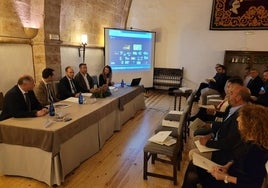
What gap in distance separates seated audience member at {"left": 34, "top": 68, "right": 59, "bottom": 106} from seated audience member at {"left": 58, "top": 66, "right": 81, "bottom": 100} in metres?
0.23

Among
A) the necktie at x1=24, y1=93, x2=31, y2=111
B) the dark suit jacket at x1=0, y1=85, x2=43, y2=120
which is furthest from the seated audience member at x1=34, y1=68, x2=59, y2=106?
the dark suit jacket at x1=0, y1=85, x2=43, y2=120

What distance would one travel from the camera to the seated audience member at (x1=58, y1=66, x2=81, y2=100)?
4.30 meters

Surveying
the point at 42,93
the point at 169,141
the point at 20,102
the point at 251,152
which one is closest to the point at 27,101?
the point at 20,102

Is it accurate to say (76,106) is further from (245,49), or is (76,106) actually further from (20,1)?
(245,49)

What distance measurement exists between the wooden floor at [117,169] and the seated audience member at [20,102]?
0.82 metres

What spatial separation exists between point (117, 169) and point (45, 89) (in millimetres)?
2043

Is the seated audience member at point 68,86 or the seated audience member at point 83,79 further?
the seated audience member at point 83,79

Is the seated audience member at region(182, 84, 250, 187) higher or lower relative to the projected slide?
lower

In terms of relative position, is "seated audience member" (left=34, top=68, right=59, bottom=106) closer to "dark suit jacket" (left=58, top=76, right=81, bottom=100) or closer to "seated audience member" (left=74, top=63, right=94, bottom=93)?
"dark suit jacket" (left=58, top=76, right=81, bottom=100)

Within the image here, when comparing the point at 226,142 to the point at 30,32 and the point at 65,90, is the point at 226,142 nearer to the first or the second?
the point at 65,90

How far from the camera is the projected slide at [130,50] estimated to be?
6.76 metres

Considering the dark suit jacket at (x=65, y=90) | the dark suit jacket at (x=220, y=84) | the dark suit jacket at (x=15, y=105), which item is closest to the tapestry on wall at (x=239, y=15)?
the dark suit jacket at (x=220, y=84)

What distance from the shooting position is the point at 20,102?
2850 millimetres

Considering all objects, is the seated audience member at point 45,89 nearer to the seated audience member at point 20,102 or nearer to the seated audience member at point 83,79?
the seated audience member at point 83,79
